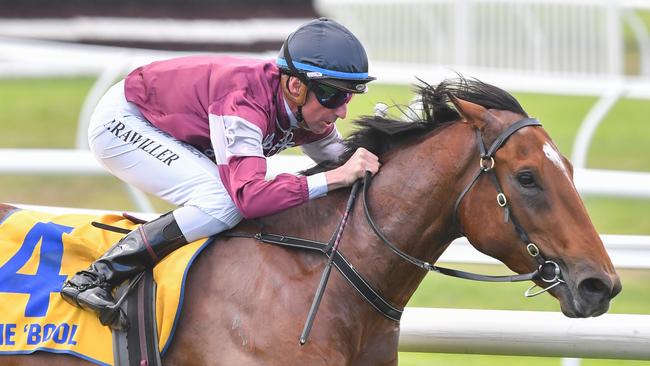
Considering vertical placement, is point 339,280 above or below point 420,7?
above

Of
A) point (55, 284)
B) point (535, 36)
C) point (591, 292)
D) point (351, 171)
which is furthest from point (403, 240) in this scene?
point (535, 36)

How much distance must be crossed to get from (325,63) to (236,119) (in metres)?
0.36

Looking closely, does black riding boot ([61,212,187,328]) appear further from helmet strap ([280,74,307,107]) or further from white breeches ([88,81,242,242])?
helmet strap ([280,74,307,107])

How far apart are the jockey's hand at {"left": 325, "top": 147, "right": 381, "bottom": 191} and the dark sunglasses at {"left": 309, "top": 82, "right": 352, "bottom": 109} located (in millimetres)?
198

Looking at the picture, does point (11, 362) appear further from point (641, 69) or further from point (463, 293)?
point (641, 69)

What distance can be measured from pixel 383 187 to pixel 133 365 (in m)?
1.05

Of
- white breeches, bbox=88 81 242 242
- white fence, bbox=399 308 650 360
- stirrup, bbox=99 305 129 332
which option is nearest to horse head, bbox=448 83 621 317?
white breeches, bbox=88 81 242 242

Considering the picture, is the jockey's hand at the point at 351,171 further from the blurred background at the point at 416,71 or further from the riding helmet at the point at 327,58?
the blurred background at the point at 416,71

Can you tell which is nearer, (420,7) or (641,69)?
(420,7)

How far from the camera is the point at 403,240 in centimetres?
406

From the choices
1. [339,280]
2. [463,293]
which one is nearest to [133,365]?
[339,280]

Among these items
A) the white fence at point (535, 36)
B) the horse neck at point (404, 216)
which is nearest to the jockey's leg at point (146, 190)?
the horse neck at point (404, 216)

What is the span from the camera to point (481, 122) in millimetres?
3965

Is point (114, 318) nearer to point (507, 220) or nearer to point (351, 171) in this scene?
point (351, 171)
